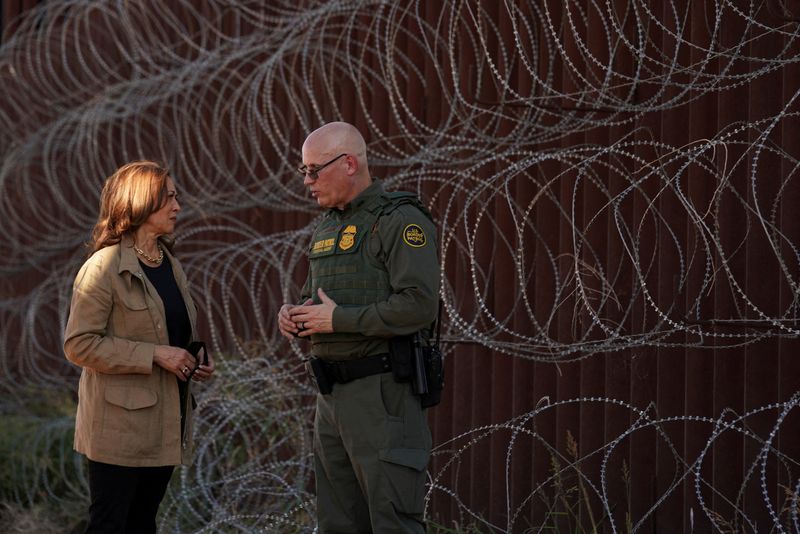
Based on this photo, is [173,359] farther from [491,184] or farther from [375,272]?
[491,184]

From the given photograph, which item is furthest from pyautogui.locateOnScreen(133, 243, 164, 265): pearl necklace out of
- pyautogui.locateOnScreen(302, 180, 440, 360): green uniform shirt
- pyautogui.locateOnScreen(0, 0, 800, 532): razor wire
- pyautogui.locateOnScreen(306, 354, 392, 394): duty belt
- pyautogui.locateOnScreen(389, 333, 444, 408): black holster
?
pyautogui.locateOnScreen(0, 0, 800, 532): razor wire

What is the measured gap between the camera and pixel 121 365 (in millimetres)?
4051

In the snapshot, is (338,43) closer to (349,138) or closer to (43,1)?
(349,138)

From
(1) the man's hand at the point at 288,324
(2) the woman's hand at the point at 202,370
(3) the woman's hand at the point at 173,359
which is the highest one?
(1) the man's hand at the point at 288,324

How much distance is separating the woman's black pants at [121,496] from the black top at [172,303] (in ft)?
1.60

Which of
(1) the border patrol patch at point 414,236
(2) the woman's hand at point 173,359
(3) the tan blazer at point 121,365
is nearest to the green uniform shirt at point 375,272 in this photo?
(1) the border patrol patch at point 414,236

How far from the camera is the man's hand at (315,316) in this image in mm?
3650

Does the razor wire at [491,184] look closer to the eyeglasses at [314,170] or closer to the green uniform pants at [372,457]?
the green uniform pants at [372,457]

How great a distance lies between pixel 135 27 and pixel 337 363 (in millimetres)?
5466

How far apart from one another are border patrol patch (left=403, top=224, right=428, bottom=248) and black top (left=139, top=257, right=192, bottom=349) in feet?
3.65

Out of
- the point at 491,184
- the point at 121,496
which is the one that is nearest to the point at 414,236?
the point at 121,496

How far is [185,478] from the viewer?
19.1ft

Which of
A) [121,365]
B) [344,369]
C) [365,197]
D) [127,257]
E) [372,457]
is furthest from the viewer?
[127,257]

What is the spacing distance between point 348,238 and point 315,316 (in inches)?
11.5
